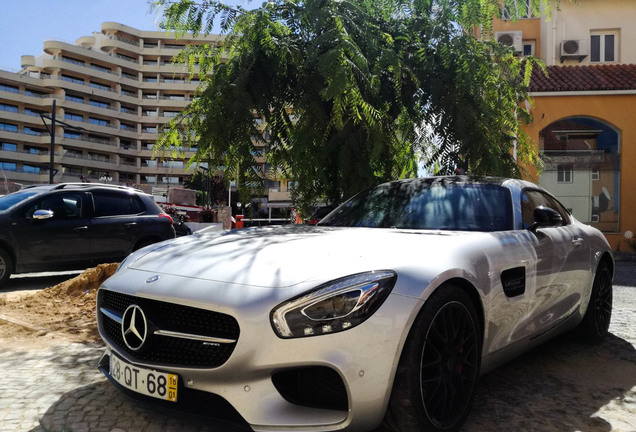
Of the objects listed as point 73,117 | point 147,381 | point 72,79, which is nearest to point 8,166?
point 73,117

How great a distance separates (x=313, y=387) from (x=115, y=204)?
754 centimetres

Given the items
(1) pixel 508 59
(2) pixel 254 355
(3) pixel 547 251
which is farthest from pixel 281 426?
(1) pixel 508 59

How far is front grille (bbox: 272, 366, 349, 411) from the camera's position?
90.4 inches

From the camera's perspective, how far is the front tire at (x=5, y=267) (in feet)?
25.8

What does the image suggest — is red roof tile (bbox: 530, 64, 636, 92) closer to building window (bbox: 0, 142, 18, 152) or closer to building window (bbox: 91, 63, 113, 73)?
building window (bbox: 0, 142, 18, 152)

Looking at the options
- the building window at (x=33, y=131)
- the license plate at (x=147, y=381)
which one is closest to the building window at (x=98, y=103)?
the building window at (x=33, y=131)

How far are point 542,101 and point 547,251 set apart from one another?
51.7ft

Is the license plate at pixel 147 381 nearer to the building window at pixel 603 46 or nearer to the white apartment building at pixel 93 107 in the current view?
the building window at pixel 603 46

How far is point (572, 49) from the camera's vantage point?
72.6 feet

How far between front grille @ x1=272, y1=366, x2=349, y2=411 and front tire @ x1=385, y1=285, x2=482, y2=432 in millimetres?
257

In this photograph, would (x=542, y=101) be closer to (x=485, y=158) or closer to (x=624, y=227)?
(x=624, y=227)

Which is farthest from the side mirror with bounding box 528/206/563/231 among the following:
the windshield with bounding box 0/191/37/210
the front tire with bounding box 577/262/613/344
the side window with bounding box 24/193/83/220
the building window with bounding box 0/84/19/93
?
the building window with bounding box 0/84/19/93

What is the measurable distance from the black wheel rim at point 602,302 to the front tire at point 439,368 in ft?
7.63

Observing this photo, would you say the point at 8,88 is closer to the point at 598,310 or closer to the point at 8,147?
the point at 8,147
